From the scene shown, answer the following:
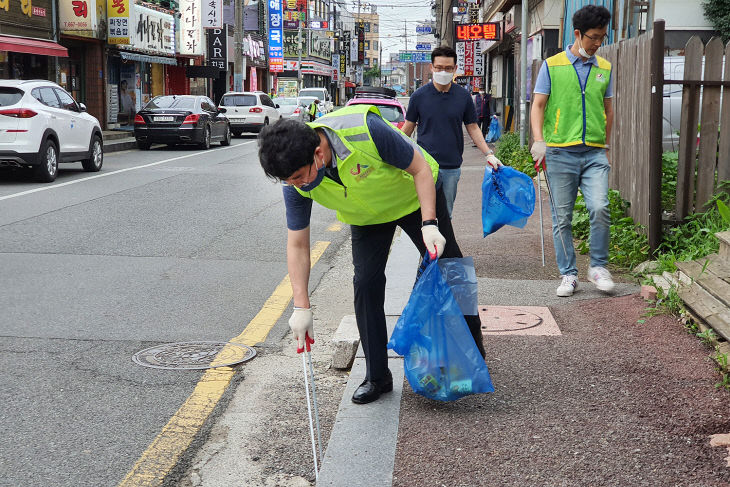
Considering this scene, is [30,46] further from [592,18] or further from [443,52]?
[592,18]

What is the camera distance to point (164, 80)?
3709 cm

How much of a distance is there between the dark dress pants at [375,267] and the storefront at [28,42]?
19.4 m

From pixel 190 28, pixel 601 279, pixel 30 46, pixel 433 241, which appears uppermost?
pixel 190 28

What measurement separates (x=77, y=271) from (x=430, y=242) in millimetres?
4738

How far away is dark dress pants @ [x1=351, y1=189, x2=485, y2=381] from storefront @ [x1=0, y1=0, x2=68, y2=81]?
19.4 meters

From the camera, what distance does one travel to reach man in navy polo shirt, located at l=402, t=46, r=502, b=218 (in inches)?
276

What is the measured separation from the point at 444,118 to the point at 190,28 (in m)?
32.3

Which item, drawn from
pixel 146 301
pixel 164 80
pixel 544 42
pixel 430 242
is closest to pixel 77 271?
pixel 146 301

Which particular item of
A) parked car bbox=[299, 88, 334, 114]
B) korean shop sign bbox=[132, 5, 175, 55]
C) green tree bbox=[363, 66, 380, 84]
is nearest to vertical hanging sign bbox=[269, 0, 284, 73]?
parked car bbox=[299, 88, 334, 114]

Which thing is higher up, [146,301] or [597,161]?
[597,161]

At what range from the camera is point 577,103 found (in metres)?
6.18

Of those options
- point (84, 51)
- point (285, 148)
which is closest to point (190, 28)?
point (84, 51)

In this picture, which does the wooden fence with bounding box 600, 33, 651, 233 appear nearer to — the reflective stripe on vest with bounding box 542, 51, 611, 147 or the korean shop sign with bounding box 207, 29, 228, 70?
the reflective stripe on vest with bounding box 542, 51, 611, 147

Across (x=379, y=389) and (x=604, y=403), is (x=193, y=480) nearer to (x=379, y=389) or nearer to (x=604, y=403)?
(x=379, y=389)
